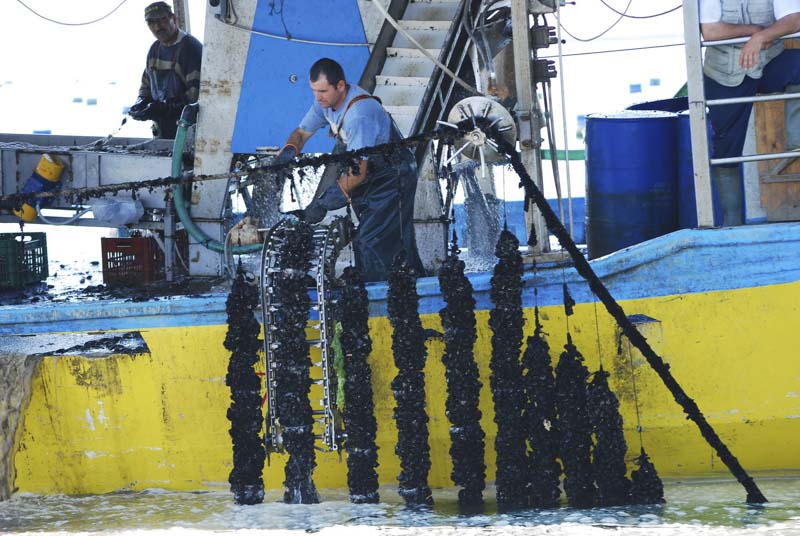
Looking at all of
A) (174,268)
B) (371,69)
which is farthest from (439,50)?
(174,268)

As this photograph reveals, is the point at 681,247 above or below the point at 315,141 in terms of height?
below

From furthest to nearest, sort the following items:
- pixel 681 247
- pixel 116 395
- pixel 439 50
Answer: pixel 439 50 → pixel 116 395 → pixel 681 247

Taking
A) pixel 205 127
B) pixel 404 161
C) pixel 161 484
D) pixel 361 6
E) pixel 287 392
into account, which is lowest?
pixel 161 484

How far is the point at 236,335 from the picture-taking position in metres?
5.43

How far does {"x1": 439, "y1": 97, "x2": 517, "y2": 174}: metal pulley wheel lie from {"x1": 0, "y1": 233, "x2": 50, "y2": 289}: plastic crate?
3579 millimetres

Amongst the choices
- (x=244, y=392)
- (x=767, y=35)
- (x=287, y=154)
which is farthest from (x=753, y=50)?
(x=244, y=392)

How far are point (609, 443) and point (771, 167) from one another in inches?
67.8

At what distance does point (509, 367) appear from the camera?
517 centimetres

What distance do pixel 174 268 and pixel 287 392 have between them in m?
2.35

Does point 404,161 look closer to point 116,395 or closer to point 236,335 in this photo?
point 236,335

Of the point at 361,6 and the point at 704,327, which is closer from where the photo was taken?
the point at 704,327

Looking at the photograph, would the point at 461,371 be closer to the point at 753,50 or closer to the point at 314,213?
the point at 314,213

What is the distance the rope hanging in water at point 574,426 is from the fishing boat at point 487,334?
22 centimetres

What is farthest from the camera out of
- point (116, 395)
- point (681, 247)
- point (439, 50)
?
point (439, 50)
